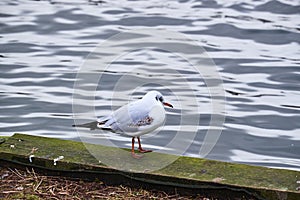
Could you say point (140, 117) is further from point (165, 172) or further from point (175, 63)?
point (175, 63)

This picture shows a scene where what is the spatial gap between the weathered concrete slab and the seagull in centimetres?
17

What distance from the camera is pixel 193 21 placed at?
428 inches

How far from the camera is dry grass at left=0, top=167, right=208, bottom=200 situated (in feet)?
12.1

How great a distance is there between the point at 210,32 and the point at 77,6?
10.2 ft

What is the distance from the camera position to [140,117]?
13.1ft

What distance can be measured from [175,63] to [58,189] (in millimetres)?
5434

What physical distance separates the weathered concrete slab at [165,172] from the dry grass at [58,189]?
0.18 ft

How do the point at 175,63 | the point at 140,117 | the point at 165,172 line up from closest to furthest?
the point at 165,172 → the point at 140,117 → the point at 175,63

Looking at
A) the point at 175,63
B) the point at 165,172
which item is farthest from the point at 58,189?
the point at 175,63

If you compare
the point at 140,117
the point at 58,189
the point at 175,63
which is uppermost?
the point at 140,117

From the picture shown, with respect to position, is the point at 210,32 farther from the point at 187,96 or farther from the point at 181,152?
the point at 181,152

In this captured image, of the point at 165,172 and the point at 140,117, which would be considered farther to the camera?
the point at 140,117

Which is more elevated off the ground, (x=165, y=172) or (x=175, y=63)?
(x=165, y=172)

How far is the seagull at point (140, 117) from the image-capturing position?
3.99 metres
